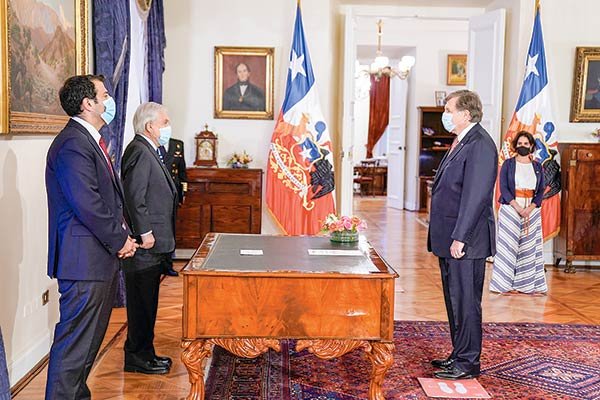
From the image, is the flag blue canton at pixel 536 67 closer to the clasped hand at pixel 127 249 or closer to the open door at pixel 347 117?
the open door at pixel 347 117

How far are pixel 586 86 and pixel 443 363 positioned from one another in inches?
180

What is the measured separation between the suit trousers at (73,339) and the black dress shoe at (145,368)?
828 mm

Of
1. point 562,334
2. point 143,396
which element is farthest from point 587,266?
point 143,396

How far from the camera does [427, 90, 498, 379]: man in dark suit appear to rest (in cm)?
353

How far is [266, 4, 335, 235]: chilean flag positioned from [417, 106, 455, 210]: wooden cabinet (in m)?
5.79

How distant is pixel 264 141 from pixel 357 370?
153 inches

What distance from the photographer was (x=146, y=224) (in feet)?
11.7

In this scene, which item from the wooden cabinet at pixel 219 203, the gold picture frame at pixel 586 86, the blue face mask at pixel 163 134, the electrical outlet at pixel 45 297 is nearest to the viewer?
the blue face mask at pixel 163 134

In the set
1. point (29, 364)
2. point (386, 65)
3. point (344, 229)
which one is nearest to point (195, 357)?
point (344, 229)

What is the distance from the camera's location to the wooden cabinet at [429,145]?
12.2m

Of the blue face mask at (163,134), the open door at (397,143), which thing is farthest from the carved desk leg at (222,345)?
the open door at (397,143)

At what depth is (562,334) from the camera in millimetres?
4676

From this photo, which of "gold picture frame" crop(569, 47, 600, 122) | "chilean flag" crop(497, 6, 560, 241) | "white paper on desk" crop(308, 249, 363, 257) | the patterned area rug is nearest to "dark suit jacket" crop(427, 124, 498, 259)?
"white paper on desk" crop(308, 249, 363, 257)

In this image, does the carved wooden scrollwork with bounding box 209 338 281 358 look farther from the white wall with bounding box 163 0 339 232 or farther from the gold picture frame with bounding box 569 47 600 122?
the gold picture frame with bounding box 569 47 600 122
